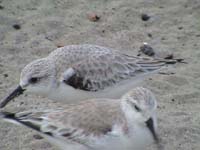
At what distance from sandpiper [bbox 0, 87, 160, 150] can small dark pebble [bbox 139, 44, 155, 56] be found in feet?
7.65

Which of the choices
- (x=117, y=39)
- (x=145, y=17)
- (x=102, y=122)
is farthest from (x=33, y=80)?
(x=145, y=17)

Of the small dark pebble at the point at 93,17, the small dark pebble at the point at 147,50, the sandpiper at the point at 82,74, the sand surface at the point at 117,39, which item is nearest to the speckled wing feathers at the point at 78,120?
the sandpiper at the point at 82,74

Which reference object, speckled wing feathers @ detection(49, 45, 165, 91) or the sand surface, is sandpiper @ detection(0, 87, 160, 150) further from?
the sand surface

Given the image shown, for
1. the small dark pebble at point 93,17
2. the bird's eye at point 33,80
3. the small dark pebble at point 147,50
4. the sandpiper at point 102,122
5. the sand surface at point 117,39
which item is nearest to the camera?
the sandpiper at point 102,122

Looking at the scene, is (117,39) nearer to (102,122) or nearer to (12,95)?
(12,95)

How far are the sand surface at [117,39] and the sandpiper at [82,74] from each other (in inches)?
19.4

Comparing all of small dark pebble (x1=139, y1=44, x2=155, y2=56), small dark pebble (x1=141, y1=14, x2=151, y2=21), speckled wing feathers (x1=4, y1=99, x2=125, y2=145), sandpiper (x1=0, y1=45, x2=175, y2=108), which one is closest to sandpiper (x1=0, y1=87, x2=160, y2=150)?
speckled wing feathers (x1=4, y1=99, x2=125, y2=145)

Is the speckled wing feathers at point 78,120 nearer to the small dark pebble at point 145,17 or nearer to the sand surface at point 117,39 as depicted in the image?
the sand surface at point 117,39

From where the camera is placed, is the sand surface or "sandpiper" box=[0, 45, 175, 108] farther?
the sand surface

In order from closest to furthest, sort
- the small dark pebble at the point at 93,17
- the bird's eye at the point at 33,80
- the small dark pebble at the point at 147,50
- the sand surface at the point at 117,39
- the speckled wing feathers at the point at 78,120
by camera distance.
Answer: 1. the speckled wing feathers at the point at 78,120
2. the bird's eye at the point at 33,80
3. the sand surface at the point at 117,39
4. the small dark pebble at the point at 147,50
5. the small dark pebble at the point at 93,17

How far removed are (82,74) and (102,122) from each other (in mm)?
997

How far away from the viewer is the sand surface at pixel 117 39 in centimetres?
630

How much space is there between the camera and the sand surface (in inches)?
248

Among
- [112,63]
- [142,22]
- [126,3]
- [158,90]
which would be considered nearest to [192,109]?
[158,90]
